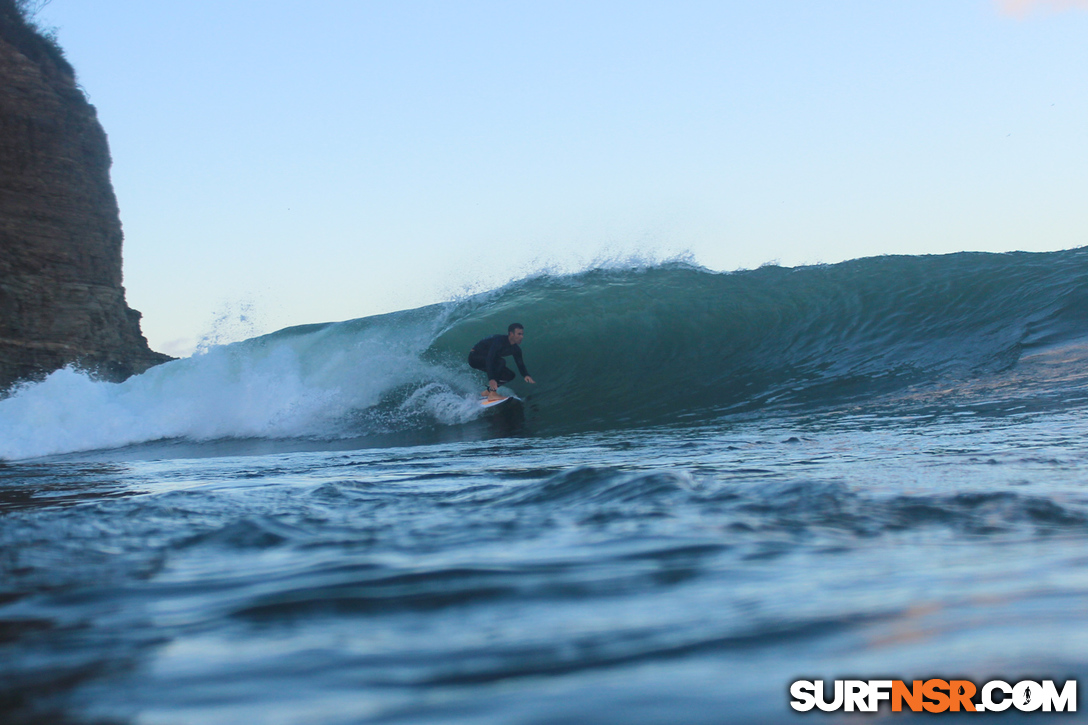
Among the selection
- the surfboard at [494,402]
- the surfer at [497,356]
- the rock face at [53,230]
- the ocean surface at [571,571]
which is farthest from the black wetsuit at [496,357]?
the rock face at [53,230]

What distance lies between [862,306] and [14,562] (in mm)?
11843

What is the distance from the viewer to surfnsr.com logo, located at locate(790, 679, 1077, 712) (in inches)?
46.8

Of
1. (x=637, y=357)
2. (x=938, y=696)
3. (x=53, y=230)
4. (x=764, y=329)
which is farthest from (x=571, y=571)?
(x=53, y=230)

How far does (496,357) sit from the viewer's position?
10359mm

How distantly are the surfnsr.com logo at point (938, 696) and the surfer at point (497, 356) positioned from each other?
8.97 metres

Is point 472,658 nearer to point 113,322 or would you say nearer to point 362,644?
point 362,644

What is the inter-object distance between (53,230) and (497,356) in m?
15.2

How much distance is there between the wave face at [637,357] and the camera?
9.35 m

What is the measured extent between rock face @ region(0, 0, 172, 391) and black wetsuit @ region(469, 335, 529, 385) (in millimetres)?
13031

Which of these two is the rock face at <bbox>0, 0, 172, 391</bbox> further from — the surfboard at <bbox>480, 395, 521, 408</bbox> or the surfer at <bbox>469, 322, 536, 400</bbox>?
the surfboard at <bbox>480, 395, 521, 408</bbox>

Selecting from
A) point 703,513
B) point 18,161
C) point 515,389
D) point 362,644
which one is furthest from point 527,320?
point 18,161

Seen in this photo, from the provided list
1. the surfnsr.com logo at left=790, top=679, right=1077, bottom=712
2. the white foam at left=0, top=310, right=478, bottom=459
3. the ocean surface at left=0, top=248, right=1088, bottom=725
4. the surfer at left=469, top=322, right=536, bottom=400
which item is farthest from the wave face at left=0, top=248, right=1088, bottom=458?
the surfnsr.com logo at left=790, top=679, right=1077, bottom=712

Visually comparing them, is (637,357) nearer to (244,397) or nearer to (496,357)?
(496,357)

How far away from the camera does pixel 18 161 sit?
19.8 meters
